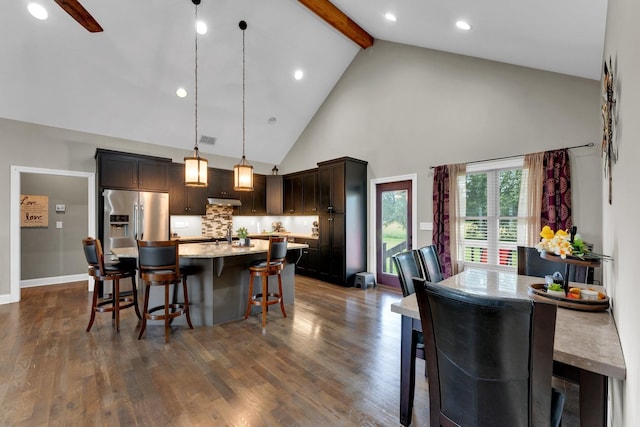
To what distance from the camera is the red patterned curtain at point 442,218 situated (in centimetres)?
440

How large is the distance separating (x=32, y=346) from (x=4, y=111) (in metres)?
3.88

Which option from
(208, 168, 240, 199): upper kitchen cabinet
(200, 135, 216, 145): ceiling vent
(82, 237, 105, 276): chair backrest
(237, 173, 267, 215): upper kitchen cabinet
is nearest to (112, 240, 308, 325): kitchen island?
(82, 237, 105, 276): chair backrest

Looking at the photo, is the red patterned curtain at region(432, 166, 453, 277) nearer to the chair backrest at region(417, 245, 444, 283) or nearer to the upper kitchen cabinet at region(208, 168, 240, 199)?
the chair backrest at region(417, 245, 444, 283)

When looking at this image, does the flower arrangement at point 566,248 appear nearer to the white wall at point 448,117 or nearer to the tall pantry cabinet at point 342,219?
the white wall at point 448,117

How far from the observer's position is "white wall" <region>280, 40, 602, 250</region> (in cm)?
334

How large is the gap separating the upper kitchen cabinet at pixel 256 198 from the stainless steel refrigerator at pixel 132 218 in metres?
1.86

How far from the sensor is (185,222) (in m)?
6.34

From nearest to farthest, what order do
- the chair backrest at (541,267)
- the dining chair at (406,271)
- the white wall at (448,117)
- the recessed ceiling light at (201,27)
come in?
the dining chair at (406,271) < the chair backrest at (541,267) < the white wall at (448,117) < the recessed ceiling light at (201,27)

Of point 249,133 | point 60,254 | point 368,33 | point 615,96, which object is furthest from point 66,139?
point 615,96

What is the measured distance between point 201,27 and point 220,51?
0.52 meters

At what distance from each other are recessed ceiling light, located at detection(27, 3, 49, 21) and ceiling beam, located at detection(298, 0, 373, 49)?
136 inches

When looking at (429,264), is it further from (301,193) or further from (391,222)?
(301,193)

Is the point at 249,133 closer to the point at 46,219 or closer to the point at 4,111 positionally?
the point at 4,111

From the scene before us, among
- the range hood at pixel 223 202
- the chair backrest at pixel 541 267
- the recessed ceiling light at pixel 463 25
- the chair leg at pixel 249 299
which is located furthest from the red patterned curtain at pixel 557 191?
the range hood at pixel 223 202
